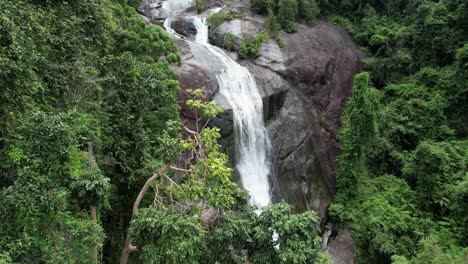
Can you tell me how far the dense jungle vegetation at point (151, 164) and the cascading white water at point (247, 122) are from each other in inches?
158

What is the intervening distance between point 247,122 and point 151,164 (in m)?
7.34

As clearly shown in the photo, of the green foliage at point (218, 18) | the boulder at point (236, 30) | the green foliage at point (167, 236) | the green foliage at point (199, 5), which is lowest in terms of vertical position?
the green foliage at point (167, 236)

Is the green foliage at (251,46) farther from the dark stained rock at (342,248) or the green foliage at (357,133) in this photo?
the dark stained rock at (342,248)

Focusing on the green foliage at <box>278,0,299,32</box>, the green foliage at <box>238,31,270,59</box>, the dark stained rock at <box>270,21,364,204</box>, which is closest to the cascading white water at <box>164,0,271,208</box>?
the green foliage at <box>238,31,270,59</box>

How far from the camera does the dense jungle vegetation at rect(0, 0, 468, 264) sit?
5.96 meters

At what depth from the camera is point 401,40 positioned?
23.4 metres

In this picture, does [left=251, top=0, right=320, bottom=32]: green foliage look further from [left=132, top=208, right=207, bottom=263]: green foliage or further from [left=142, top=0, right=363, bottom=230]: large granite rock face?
[left=132, top=208, right=207, bottom=263]: green foliage

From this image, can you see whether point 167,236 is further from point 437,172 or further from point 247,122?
point 437,172

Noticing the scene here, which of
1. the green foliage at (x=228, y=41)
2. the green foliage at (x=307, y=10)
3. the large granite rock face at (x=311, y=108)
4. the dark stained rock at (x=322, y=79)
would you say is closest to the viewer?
the large granite rock face at (x=311, y=108)

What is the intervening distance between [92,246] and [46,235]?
3.08ft

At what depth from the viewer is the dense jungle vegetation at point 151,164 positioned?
5.96 metres

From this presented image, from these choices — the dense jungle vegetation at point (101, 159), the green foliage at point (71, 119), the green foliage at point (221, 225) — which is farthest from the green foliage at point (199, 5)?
the green foliage at point (221, 225)

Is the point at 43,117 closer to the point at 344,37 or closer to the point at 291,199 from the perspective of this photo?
the point at 291,199

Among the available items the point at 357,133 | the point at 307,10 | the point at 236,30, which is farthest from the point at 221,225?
the point at 307,10
